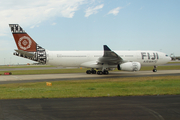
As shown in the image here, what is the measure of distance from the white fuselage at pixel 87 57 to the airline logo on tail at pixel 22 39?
8.47 feet

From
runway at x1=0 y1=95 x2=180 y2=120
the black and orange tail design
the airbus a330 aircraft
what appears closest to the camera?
runway at x1=0 y1=95 x2=180 y2=120

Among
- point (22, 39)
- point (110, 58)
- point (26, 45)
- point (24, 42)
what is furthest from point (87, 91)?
point (22, 39)

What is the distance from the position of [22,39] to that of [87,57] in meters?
10.4

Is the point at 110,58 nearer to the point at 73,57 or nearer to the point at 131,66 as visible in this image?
the point at 131,66

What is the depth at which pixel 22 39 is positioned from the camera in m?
26.0

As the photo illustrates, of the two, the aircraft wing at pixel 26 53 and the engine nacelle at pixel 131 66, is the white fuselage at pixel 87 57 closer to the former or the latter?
the aircraft wing at pixel 26 53

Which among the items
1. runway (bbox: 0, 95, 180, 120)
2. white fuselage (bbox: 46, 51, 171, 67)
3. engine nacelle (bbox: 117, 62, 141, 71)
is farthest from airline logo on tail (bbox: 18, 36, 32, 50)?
runway (bbox: 0, 95, 180, 120)

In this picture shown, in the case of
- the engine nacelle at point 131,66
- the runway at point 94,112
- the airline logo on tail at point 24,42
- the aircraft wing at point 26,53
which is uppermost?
the airline logo on tail at point 24,42

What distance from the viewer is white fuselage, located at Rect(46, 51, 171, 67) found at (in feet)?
87.4

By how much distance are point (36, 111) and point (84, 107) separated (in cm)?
192

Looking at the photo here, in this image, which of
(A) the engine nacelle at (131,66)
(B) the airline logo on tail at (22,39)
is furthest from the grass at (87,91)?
(B) the airline logo on tail at (22,39)

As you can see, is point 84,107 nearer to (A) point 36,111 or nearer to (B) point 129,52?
(A) point 36,111

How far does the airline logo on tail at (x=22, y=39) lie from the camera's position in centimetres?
2570

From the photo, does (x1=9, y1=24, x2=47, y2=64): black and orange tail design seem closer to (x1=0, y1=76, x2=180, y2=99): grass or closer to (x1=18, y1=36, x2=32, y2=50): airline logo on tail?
(x1=18, y1=36, x2=32, y2=50): airline logo on tail
